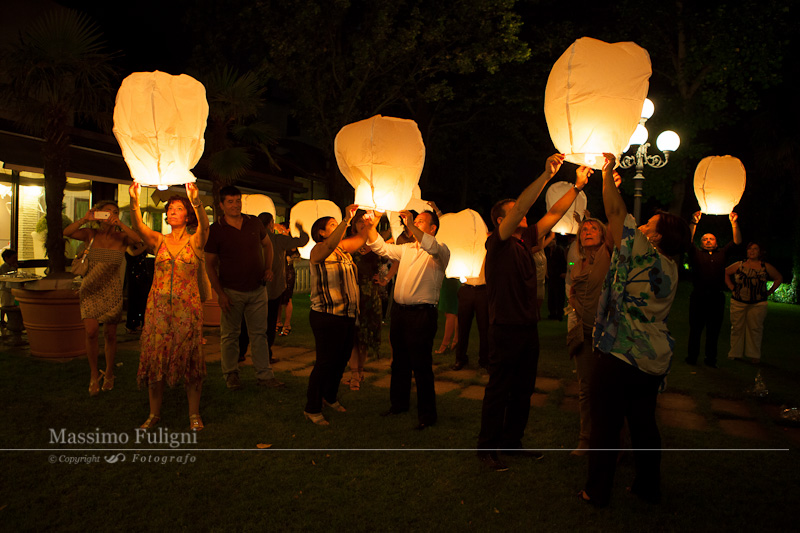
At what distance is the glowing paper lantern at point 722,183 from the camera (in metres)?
6.73

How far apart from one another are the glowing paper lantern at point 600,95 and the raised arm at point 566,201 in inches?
4.6

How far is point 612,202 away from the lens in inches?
135

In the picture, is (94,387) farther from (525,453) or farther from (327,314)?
(525,453)

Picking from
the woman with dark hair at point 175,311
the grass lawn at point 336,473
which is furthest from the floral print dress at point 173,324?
the grass lawn at point 336,473

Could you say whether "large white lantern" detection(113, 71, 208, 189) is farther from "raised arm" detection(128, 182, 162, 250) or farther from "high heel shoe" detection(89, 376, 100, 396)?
"high heel shoe" detection(89, 376, 100, 396)

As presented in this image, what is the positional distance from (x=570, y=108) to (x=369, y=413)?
3.38 meters

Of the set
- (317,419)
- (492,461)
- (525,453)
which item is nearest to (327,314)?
(317,419)

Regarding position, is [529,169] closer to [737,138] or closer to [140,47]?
[737,138]

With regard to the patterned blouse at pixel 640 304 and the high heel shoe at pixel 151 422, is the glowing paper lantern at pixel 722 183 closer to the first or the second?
the patterned blouse at pixel 640 304

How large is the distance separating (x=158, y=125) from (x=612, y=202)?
324 cm

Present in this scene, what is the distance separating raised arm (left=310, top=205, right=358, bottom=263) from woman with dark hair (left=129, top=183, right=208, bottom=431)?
98 centimetres

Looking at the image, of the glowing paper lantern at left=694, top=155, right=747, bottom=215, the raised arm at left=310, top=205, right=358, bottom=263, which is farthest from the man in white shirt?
the glowing paper lantern at left=694, top=155, right=747, bottom=215

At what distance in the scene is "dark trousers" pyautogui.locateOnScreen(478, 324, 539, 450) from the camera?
13.6 ft

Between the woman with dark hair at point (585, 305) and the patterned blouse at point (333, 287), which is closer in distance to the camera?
the woman with dark hair at point (585, 305)
